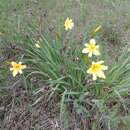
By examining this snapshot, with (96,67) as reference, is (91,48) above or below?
above

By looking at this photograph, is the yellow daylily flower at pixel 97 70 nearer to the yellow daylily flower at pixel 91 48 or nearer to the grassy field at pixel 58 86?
the yellow daylily flower at pixel 91 48

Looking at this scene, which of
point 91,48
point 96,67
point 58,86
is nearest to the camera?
point 96,67

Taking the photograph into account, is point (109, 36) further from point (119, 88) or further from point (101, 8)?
point (119, 88)

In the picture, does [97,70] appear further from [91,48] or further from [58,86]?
[58,86]

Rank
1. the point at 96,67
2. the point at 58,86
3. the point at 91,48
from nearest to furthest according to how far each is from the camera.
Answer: the point at 96,67 < the point at 91,48 < the point at 58,86

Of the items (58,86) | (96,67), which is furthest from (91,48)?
(58,86)

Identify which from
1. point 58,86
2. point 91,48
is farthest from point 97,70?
point 58,86

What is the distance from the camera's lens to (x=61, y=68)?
3246 mm

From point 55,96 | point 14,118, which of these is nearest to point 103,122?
point 55,96

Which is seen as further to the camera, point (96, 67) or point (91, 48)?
point (91, 48)

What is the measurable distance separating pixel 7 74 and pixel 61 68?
0.51 metres

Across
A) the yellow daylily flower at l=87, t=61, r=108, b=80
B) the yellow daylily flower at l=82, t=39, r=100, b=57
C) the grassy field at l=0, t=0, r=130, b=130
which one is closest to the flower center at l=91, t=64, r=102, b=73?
the yellow daylily flower at l=87, t=61, r=108, b=80

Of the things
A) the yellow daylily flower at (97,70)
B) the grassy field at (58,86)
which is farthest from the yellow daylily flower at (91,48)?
the grassy field at (58,86)

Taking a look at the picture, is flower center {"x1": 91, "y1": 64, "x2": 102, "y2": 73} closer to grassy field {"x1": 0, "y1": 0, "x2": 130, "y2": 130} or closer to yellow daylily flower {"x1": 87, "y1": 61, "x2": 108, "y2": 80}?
yellow daylily flower {"x1": 87, "y1": 61, "x2": 108, "y2": 80}
